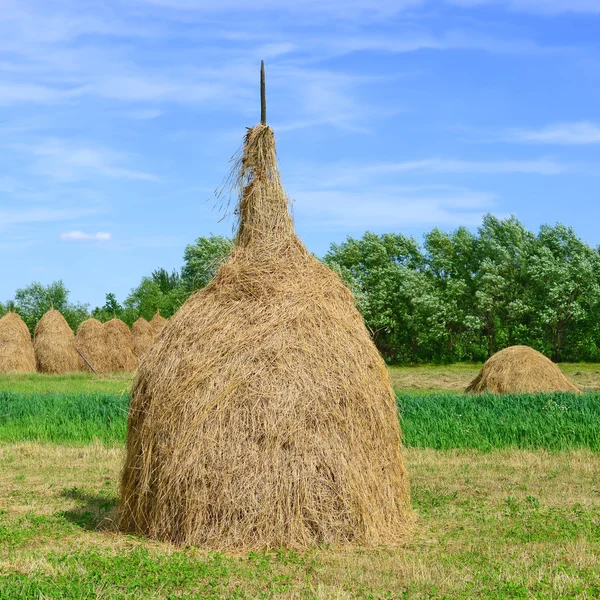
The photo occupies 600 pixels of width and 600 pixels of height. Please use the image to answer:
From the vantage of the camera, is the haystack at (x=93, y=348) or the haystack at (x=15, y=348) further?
the haystack at (x=93, y=348)

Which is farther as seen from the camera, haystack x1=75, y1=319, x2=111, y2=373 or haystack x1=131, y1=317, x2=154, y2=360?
haystack x1=131, y1=317, x2=154, y2=360

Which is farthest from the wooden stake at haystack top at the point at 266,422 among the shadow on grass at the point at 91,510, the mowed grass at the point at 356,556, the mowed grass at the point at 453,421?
the mowed grass at the point at 453,421

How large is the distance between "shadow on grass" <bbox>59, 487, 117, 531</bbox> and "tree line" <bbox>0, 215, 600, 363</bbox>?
127ft

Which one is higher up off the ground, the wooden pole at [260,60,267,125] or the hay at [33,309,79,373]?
the wooden pole at [260,60,267,125]

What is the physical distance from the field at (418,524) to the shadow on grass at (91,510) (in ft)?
0.09

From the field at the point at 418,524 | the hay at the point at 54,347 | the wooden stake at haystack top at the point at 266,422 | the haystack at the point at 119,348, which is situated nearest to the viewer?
the field at the point at 418,524

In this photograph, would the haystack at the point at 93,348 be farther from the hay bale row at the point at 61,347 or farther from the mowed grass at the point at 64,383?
the mowed grass at the point at 64,383

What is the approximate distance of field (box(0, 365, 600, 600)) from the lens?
289 inches

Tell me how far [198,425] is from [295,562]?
1.78m

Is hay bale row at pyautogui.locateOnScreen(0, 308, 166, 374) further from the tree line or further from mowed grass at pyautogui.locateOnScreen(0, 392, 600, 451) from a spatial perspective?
mowed grass at pyautogui.locateOnScreen(0, 392, 600, 451)

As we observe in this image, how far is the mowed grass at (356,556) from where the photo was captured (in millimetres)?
7227

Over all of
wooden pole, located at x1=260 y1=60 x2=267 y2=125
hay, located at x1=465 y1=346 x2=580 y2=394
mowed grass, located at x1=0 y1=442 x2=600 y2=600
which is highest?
wooden pole, located at x1=260 y1=60 x2=267 y2=125

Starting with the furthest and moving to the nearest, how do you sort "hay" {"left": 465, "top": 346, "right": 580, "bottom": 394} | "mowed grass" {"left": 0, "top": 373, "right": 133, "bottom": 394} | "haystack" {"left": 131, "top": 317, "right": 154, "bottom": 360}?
"haystack" {"left": 131, "top": 317, "right": 154, "bottom": 360} → "mowed grass" {"left": 0, "top": 373, "right": 133, "bottom": 394} → "hay" {"left": 465, "top": 346, "right": 580, "bottom": 394}

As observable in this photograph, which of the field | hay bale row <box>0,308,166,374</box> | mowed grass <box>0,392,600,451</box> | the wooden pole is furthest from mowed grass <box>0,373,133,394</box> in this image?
the wooden pole
